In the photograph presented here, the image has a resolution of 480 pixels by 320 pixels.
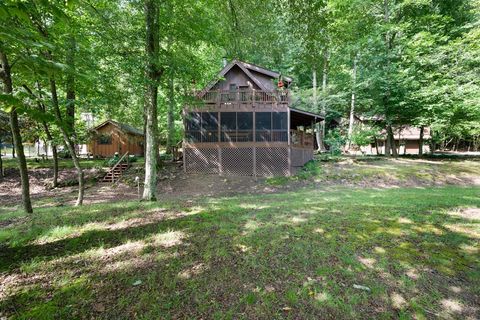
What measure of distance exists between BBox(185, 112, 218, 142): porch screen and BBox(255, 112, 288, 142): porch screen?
290cm

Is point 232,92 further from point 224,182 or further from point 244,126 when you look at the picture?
point 224,182

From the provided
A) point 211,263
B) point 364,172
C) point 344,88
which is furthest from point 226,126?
point 211,263

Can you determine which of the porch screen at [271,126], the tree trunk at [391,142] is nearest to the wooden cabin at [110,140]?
the porch screen at [271,126]

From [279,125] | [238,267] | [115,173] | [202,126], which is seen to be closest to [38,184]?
[115,173]

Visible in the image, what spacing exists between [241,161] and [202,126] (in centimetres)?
356

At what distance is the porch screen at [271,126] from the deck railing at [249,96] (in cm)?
94

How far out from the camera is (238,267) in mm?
3146

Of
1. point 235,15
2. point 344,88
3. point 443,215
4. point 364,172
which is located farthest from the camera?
point 344,88

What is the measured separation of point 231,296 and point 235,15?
707 cm

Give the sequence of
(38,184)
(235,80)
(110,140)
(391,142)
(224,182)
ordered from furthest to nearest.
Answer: (110,140)
(391,142)
(235,80)
(38,184)
(224,182)

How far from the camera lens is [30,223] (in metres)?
4.46

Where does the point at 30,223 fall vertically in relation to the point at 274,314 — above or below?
above

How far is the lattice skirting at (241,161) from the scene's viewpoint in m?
15.6

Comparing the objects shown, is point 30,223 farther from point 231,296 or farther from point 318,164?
point 318,164
